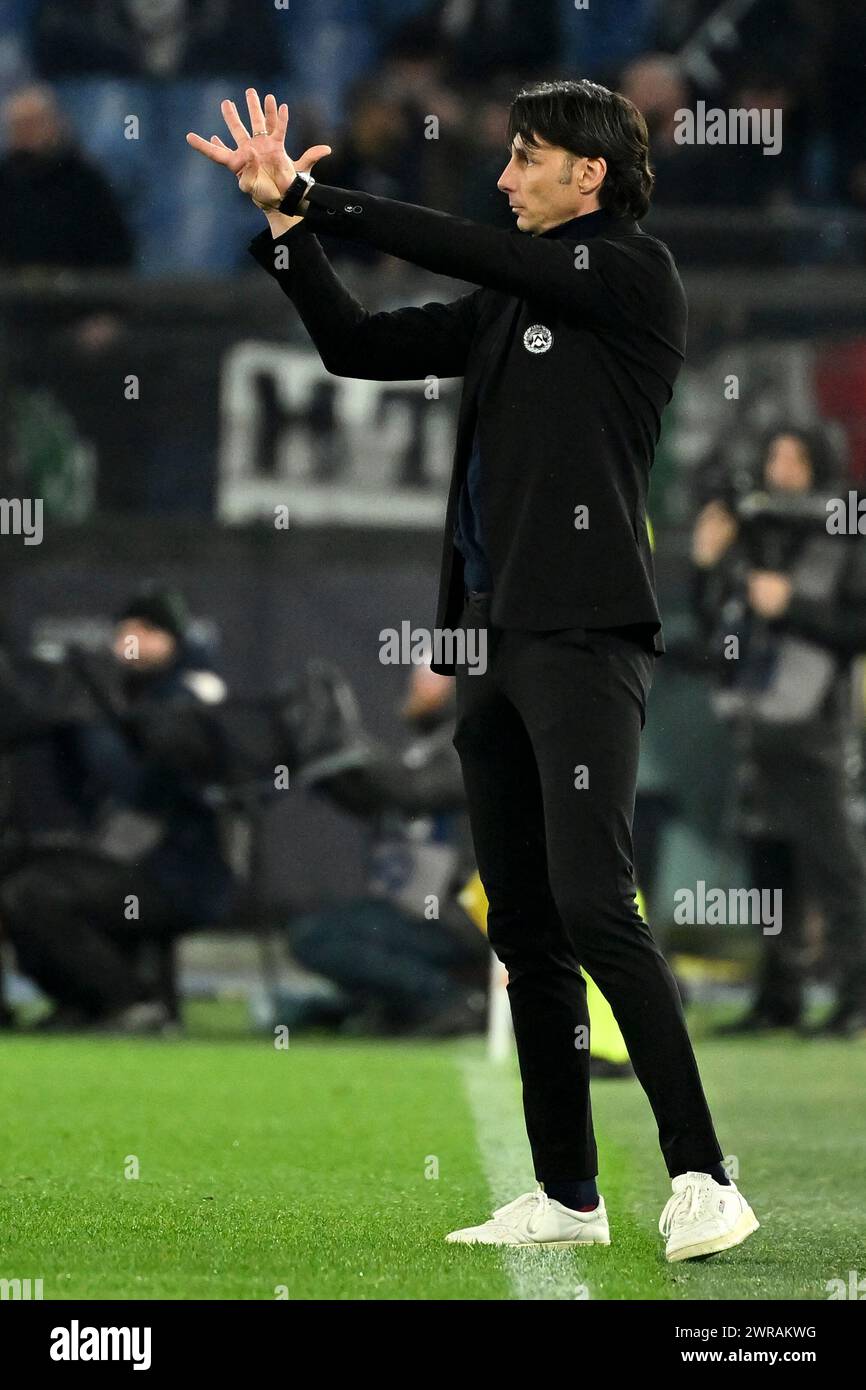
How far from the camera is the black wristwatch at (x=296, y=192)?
3693 millimetres

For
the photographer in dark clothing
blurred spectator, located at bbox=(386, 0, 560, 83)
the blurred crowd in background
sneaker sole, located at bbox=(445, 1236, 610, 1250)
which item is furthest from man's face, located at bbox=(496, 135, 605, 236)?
blurred spectator, located at bbox=(386, 0, 560, 83)

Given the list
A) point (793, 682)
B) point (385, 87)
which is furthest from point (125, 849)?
point (385, 87)

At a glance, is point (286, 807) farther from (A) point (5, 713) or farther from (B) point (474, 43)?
(B) point (474, 43)

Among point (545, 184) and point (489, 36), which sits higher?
point (489, 36)

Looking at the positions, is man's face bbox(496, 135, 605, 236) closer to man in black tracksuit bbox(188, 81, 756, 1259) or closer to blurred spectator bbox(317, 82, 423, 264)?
man in black tracksuit bbox(188, 81, 756, 1259)

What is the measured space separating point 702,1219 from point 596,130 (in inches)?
68.4

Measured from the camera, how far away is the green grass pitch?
11.6ft

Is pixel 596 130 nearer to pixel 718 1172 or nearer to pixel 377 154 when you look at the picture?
pixel 718 1172

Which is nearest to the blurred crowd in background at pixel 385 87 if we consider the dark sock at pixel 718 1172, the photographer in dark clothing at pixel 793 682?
the photographer in dark clothing at pixel 793 682

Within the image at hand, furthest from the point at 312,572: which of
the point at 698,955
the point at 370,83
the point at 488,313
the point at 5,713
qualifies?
the point at 488,313

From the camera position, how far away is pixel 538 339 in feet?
12.4

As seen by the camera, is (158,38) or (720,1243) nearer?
(720,1243)

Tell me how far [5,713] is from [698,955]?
2.84m
